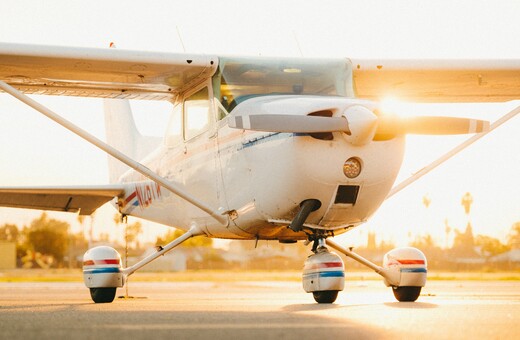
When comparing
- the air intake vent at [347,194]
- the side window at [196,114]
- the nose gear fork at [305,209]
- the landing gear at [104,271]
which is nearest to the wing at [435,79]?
the side window at [196,114]

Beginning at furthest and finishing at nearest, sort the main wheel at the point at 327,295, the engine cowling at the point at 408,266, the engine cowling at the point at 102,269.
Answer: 1. the engine cowling at the point at 102,269
2. the engine cowling at the point at 408,266
3. the main wheel at the point at 327,295

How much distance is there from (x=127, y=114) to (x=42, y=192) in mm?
4871

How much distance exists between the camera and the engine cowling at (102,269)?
39.4 feet

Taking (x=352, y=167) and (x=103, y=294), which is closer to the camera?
(x=352, y=167)

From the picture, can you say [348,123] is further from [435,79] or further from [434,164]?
[435,79]

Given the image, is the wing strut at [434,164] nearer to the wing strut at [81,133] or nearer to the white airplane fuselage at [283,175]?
the white airplane fuselage at [283,175]

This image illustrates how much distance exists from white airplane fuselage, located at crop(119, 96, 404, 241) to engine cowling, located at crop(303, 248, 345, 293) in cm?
33

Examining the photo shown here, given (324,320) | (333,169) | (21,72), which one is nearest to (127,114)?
(21,72)

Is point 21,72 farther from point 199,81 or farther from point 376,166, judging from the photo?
point 376,166

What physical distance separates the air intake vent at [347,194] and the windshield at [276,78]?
1621 millimetres

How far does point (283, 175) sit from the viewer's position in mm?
9734

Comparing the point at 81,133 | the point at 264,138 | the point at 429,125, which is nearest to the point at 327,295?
the point at 264,138

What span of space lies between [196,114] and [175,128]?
860mm

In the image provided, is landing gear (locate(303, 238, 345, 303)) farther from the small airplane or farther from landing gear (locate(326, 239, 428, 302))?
landing gear (locate(326, 239, 428, 302))
